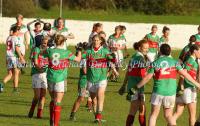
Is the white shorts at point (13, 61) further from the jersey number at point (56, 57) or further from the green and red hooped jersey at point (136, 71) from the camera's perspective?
the green and red hooped jersey at point (136, 71)

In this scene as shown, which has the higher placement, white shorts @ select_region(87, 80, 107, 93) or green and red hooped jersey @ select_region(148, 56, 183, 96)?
green and red hooped jersey @ select_region(148, 56, 183, 96)

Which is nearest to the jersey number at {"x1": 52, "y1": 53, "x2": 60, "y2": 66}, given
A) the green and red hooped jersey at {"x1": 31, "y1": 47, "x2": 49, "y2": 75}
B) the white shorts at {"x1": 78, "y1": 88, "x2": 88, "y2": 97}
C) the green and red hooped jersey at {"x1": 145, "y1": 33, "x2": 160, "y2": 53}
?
the green and red hooped jersey at {"x1": 31, "y1": 47, "x2": 49, "y2": 75}

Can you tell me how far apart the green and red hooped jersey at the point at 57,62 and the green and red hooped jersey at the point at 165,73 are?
2.13 meters

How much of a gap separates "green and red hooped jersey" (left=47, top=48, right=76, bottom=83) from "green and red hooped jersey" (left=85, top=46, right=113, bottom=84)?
1.02 meters

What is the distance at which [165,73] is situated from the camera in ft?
45.6

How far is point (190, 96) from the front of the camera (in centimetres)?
1526

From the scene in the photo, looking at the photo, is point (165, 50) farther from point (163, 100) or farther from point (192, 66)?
point (192, 66)

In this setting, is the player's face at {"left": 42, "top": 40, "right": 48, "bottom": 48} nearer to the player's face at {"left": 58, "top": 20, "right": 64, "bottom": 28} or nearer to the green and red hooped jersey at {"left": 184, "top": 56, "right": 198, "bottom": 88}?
the green and red hooped jersey at {"left": 184, "top": 56, "right": 198, "bottom": 88}

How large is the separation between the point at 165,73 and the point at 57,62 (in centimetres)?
254

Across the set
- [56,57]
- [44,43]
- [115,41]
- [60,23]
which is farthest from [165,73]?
[115,41]

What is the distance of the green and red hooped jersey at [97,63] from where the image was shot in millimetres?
16203

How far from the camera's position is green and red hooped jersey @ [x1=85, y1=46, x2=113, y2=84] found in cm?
1620

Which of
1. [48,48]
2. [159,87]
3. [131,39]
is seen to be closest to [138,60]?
[159,87]

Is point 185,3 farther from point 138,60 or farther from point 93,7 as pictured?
point 138,60
